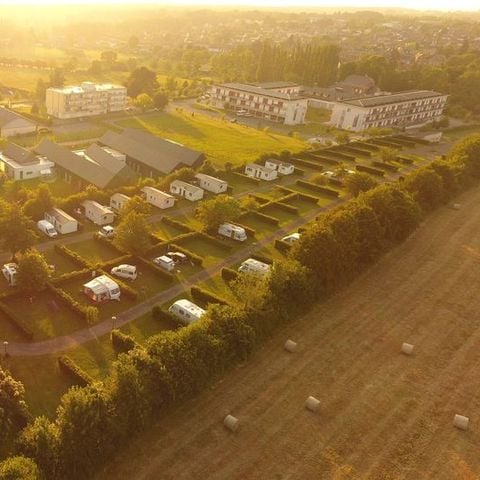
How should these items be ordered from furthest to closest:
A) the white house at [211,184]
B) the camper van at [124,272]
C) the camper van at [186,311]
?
the white house at [211,184] → the camper van at [124,272] → the camper van at [186,311]

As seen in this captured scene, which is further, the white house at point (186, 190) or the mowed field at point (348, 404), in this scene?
the white house at point (186, 190)

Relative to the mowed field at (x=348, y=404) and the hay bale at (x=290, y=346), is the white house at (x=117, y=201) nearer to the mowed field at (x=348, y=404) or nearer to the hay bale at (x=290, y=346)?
the mowed field at (x=348, y=404)

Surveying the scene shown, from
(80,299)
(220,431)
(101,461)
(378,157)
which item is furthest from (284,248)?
(378,157)

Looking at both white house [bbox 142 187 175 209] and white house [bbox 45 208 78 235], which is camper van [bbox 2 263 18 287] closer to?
white house [bbox 45 208 78 235]

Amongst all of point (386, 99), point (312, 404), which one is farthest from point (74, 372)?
point (386, 99)

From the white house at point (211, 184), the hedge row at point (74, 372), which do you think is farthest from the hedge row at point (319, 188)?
the hedge row at point (74, 372)

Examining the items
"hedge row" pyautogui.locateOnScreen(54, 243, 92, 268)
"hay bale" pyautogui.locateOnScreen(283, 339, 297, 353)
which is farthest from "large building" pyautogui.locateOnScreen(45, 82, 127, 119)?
"hay bale" pyautogui.locateOnScreen(283, 339, 297, 353)
